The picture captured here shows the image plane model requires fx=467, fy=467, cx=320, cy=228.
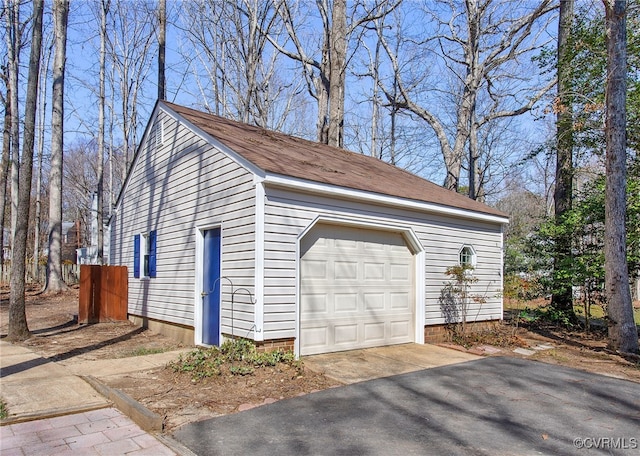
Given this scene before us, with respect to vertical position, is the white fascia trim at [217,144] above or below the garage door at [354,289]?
above

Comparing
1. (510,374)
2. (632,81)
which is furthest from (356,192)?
(632,81)

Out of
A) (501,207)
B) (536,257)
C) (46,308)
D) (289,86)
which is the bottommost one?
(46,308)

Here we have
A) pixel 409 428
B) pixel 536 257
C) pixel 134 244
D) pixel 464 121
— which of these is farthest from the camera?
pixel 464 121

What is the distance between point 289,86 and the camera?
23.3 metres

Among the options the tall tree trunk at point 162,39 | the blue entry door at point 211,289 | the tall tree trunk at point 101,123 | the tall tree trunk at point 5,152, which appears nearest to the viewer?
the blue entry door at point 211,289

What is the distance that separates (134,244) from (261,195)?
565 cm

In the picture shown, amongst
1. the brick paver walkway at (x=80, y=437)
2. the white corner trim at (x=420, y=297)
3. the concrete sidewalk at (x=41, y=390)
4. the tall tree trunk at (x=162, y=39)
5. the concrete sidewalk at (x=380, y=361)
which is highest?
the tall tree trunk at (x=162, y=39)

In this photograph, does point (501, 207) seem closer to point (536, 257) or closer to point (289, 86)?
point (289, 86)

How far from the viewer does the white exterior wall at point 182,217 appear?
6863 millimetres

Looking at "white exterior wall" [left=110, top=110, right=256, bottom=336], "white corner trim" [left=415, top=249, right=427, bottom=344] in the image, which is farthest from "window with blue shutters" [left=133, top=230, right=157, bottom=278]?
"white corner trim" [left=415, top=249, right=427, bottom=344]

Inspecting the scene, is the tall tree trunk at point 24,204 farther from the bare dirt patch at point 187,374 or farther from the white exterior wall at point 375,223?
the white exterior wall at point 375,223

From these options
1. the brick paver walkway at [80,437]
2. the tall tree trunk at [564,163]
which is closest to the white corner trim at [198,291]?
the brick paver walkway at [80,437]

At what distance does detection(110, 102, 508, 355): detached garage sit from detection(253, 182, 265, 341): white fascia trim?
0.01m

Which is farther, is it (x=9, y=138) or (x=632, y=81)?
(x=9, y=138)
